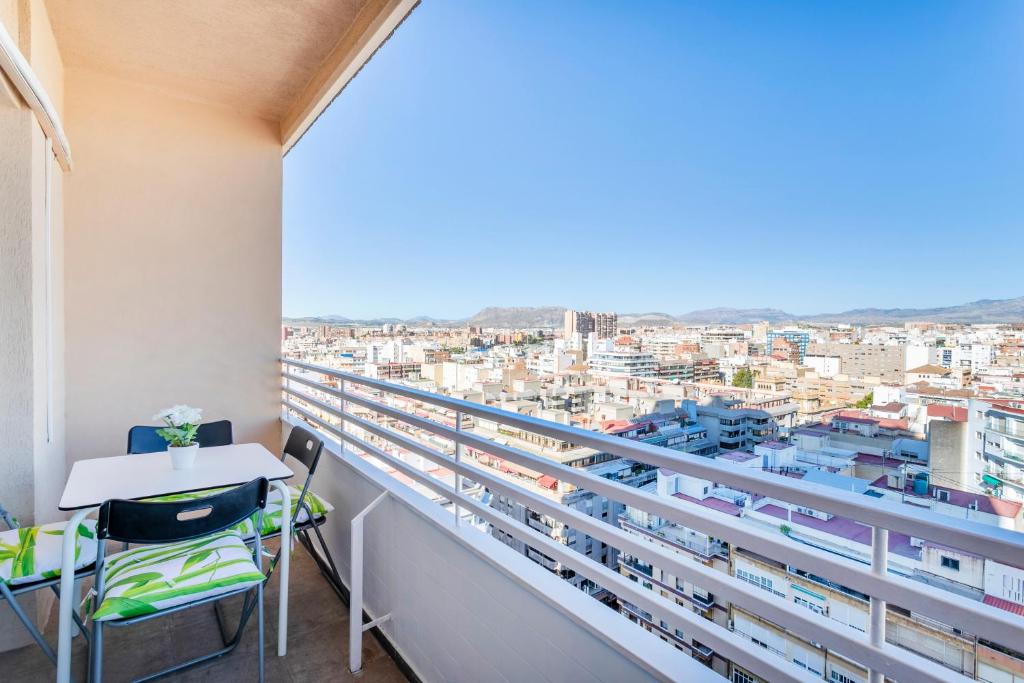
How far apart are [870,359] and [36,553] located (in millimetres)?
2763

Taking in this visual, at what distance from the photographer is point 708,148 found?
2.16 meters

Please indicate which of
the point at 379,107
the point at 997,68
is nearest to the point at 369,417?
the point at 997,68

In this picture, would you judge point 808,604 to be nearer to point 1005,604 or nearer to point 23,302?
point 1005,604

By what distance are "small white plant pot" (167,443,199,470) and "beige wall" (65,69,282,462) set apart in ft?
5.06

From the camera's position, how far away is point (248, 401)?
387 cm

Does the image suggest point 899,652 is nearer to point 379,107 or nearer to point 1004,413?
point 1004,413

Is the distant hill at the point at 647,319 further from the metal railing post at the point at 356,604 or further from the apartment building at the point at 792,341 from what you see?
the metal railing post at the point at 356,604

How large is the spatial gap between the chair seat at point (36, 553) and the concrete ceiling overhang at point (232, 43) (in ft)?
8.19

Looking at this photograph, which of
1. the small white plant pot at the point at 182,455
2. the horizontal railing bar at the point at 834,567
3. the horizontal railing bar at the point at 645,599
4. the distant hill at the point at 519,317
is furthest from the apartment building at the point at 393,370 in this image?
the horizontal railing bar at the point at 834,567

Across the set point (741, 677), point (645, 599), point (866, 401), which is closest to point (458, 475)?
point (645, 599)

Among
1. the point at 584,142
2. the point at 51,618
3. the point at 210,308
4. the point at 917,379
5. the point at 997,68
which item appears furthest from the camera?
the point at 210,308

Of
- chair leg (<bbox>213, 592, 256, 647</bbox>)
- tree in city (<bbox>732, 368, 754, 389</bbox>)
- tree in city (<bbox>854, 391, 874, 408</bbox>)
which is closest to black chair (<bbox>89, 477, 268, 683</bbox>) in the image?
chair leg (<bbox>213, 592, 256, 647</bbox>)

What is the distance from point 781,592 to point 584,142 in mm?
2931

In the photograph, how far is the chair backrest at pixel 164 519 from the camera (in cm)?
156
